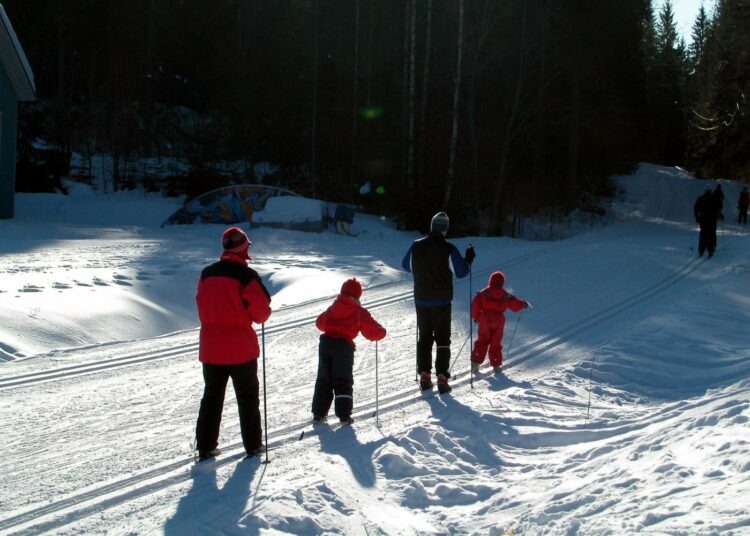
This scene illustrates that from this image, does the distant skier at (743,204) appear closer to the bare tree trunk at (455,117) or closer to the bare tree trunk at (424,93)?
the bare tree trunk at (455,117)

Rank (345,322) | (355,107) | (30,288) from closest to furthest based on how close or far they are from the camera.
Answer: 1. (345,322)
2. (30,288)
3. (355,107)

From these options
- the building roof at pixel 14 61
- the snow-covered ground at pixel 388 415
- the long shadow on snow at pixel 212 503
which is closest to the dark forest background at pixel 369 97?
the building roof at pixel 14 61

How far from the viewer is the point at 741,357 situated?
8844 millimetres

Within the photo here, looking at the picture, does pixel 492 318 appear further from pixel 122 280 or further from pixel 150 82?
pixel 150 82

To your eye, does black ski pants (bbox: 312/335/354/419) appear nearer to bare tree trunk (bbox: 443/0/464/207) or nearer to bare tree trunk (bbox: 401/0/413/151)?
bare tree trunk (bbox: 443/0/464/207)

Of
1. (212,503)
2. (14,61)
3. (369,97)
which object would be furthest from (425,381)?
(369,97)

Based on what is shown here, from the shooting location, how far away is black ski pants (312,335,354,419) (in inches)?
263

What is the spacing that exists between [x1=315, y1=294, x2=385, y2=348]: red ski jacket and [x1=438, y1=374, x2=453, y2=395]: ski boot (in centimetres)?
137

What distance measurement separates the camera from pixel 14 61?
72.5ft

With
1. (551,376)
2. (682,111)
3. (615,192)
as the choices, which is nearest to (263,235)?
(551,376)

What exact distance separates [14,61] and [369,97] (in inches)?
624

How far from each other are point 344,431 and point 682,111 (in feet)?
199

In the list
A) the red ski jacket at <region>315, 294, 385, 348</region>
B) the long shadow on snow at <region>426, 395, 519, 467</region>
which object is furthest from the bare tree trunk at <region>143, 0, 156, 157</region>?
the long shadow on snow at <region>426, 395, 519, 467</region>

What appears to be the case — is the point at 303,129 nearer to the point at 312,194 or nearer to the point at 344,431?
the point at 312,194
